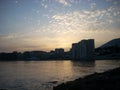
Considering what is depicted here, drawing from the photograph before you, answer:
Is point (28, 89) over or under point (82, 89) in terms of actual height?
under

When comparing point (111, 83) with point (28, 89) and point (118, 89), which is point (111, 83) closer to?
point (118, 89)

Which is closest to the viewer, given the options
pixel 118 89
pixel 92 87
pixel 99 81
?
pixel 118 89

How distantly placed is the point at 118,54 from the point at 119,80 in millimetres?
183358

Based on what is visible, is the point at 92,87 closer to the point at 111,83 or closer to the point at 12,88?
the point at 111,83

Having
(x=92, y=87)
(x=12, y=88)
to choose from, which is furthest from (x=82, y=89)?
(x=12, y=88)

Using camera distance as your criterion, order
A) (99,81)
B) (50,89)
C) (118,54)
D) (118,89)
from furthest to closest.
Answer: (118,54)
(50,89)
(99,81)
(118,89)

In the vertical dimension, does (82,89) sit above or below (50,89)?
above

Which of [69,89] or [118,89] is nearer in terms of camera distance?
[118,89]

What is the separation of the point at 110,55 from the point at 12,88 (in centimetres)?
17512

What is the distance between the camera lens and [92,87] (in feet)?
49.7

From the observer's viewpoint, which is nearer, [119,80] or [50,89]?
[119,80]

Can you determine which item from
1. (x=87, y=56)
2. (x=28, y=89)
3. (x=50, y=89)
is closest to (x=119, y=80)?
(x=50, y=89)

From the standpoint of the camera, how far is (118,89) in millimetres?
13547

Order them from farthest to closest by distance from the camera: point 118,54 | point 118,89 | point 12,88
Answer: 1. point 118,54
2. point 12,88
3. point 118,89
